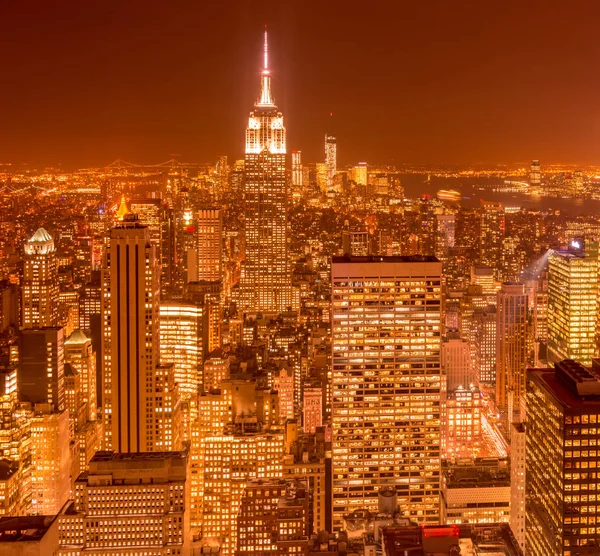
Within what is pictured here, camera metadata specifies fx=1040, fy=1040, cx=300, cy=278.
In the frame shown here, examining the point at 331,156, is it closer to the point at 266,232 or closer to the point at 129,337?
the point at 129,337

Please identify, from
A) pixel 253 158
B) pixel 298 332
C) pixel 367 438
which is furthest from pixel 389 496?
pixel 253 158

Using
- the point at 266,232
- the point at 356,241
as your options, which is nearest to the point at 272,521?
the point at 356,241

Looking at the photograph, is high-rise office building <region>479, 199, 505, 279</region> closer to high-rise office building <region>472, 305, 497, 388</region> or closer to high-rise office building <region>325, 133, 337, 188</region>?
high-rise office building <region>472, 305, 497, 388</region>

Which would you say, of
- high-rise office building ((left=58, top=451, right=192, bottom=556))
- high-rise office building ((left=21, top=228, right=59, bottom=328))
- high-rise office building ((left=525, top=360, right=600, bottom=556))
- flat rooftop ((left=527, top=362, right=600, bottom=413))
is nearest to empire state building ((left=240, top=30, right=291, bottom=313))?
high-rise office building ((left=21, top=228, right=59, bottom=328))

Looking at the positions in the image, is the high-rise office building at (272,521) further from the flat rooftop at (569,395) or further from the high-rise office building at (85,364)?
the high-rise office building at (85,364)

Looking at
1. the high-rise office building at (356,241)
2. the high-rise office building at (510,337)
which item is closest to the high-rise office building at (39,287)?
the high-rise office building at (356,241)
